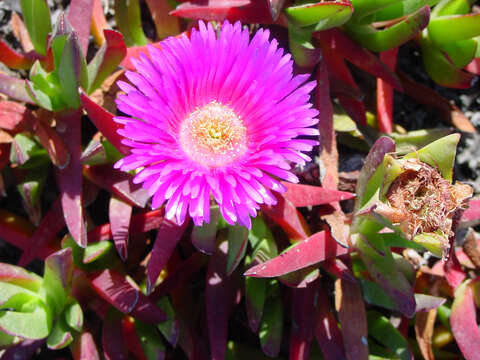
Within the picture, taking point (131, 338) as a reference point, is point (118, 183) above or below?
above

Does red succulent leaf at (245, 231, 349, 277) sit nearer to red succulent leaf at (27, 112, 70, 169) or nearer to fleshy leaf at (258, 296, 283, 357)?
fleshy leaf at (258, 296, 283, 357)

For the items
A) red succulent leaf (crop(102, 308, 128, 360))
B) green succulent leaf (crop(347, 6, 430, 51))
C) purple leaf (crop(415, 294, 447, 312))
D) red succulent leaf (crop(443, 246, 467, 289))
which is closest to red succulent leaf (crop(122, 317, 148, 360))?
red succulent leaf (crop(102, 308, 128, 360))

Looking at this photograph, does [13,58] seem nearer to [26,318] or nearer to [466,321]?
[26,318]

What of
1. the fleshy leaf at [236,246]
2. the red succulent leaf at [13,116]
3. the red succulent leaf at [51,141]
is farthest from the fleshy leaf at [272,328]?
the red succulent leaf at [13,116]

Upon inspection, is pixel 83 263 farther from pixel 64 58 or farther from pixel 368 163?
pixel 368 163

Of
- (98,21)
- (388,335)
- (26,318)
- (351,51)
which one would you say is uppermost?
(98,21)

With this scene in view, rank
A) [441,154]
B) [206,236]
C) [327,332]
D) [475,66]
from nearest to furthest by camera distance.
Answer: [441,154]
[206,236]
[327,332]
[475,66]

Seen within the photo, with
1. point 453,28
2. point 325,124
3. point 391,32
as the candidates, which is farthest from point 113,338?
point 453,28
